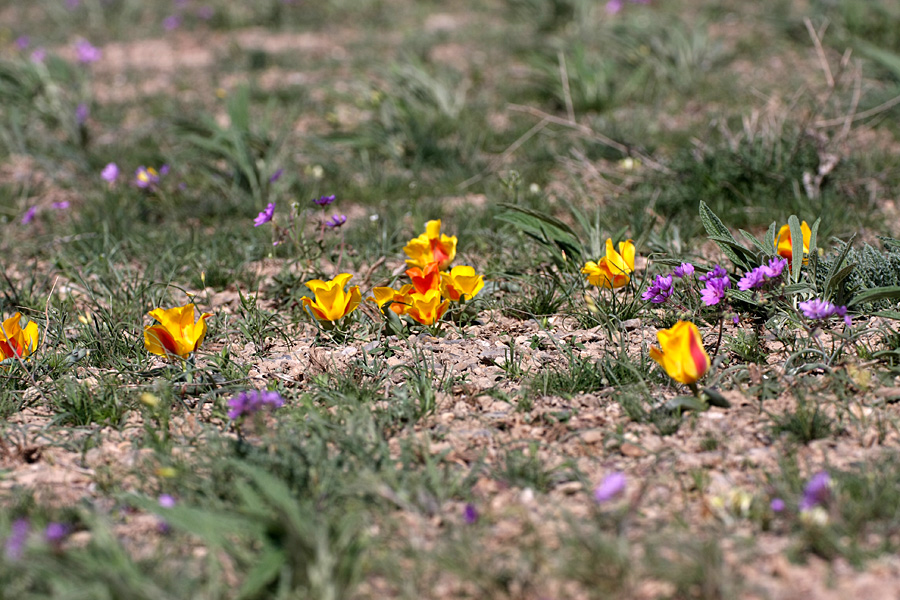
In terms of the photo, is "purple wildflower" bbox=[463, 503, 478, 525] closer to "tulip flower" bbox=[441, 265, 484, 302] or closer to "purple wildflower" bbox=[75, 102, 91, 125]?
"tulip flower" bbox=[441, 265, 484, 302]

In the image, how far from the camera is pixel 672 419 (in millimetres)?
2191

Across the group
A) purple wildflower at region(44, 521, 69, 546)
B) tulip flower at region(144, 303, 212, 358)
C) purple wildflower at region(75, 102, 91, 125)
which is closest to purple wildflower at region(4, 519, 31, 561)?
purple wildflower at region(44, 521, 69, 546)

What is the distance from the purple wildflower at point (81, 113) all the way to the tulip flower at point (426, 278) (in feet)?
9.56

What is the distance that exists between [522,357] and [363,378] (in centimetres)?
49

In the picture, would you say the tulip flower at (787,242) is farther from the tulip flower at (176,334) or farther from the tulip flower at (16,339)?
the tulip flower at (16,339)

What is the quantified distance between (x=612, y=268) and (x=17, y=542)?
1.87 meters

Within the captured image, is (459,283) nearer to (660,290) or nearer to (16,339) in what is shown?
(660,290)

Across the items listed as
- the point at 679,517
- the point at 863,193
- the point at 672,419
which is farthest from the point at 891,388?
the point at 863,193

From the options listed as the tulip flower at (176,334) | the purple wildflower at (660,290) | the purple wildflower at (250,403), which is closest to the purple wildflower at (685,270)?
the purple wildflower at (660,290)

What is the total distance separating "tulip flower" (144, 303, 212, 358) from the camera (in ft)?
7.99

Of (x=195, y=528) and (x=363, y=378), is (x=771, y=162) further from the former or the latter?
(x=195, y=528)

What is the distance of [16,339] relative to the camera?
2.54 meters

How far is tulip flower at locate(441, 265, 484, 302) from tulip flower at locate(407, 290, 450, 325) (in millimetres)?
52

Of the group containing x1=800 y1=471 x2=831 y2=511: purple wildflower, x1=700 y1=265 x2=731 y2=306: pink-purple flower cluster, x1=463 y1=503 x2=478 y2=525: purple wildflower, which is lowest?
x1=463 y1=503 x2=478 y2=525: purple wildflower
